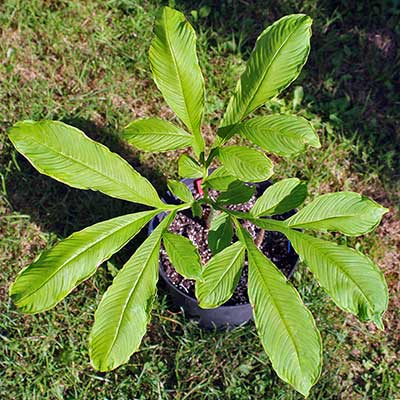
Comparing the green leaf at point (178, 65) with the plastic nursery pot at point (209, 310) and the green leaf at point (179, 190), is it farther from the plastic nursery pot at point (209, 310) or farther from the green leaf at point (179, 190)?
the plastic nursery pot at point (209, 310)

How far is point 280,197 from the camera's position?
165cm

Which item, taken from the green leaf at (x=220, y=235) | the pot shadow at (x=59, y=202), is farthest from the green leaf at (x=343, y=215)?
the pot shadow at (x=59, y=202)

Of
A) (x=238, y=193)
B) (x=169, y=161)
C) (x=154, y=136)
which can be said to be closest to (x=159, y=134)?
(x=154, y=136)

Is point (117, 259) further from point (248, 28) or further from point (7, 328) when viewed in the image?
point (248, 28)

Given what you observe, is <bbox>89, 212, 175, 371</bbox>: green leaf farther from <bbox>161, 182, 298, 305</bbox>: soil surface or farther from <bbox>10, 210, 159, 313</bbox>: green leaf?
<bbox>161, 182, 298, 305</bbox>: soil surface

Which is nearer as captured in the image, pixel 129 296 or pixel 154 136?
pixel 129 296

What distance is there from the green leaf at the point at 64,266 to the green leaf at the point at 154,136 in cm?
23

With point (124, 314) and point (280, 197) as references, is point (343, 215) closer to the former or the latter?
point (280, 197)

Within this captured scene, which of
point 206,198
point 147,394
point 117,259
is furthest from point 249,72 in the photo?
point 147,394

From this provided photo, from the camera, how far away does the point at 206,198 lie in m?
1.65

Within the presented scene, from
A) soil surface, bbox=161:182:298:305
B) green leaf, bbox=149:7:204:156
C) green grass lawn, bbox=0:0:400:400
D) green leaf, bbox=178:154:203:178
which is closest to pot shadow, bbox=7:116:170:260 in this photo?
green grass lawn, bbox=0:0:400:400

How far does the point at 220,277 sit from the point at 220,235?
Answer: 0.58ft

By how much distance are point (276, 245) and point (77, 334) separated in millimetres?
788

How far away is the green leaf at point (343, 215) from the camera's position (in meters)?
1.48
